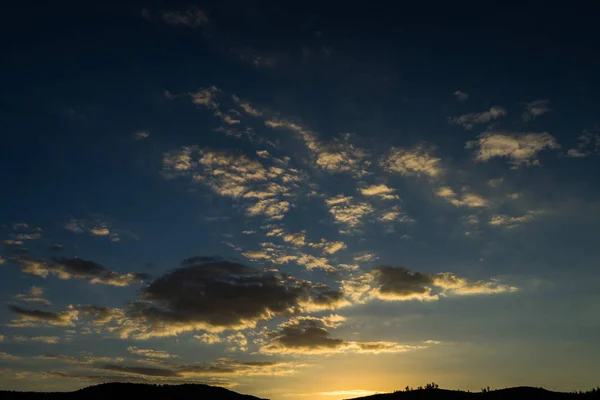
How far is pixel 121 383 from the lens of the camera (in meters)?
44.5

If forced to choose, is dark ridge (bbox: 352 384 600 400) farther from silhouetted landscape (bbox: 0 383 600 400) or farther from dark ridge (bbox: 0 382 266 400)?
dark ridge (bbox: 0 382 266 400)

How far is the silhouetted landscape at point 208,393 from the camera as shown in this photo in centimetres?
3925

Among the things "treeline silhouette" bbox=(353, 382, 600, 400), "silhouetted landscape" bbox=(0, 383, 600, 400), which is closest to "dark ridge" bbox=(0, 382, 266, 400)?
"silhouetted landscape" bbox=(0, 383, 600, 400)

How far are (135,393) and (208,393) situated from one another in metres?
6.47

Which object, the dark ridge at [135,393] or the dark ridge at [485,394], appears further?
the dark ridge at [135,393]

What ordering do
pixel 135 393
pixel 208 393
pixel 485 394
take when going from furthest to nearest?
1. pixel 208 393
2. pixel 135 393
3. pixel 485 394

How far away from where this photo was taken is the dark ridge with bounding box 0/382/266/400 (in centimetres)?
4147

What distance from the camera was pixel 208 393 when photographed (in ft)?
148

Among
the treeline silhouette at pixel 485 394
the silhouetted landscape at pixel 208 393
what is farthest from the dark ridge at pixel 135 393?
the treeline silhouette at pixel 485 394

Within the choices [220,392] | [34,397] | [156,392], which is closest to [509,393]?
[220,392]

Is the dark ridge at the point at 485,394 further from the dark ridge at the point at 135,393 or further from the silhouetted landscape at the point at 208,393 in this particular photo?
the dark ridge at the point at 135,393

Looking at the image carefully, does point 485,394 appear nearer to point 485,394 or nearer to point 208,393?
point 485,394

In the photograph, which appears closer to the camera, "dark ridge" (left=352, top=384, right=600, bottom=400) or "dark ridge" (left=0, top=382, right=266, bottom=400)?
"dark ridge" (left=352, top=384, right=600, bottom=400)

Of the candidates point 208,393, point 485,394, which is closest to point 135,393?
point 208,393
